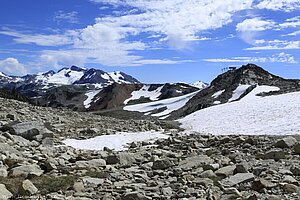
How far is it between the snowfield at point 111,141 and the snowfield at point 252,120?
277 inches

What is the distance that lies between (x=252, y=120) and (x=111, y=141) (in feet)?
54.1

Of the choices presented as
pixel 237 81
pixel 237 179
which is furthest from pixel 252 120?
pixel 237 81

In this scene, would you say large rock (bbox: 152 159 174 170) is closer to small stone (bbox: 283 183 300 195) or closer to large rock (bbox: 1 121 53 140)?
small stone (bbox: 283 183 300 195)

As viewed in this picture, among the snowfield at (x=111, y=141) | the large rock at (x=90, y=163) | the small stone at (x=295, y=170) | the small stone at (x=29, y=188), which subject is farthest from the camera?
the snowfield at (x=111, y=141)

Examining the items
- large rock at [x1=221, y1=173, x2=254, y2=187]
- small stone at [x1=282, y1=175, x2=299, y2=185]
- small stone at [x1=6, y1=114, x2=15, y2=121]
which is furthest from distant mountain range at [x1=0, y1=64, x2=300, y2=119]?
small stone at [x1=282, y1=175, x2=299, y2=185]

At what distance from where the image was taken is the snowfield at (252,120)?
33.5m

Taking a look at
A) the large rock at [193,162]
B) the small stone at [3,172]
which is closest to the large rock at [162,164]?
the large rock at [193,162]

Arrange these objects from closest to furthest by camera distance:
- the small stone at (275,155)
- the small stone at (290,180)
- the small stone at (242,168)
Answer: the small stone at (290,180)
the small stone at (242,168)
the small stone at (275,155)

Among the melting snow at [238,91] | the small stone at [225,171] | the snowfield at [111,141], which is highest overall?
the melting snow at [238,91]

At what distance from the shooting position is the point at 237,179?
1440 cm

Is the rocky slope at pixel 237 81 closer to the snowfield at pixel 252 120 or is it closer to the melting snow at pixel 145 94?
the snowfield at pixel 252 120

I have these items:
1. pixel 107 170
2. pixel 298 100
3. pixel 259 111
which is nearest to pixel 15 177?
pixel 107 170

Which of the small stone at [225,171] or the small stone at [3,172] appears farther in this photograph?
the small stone at [225,171]

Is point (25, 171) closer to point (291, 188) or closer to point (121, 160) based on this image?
point (121, 160)
